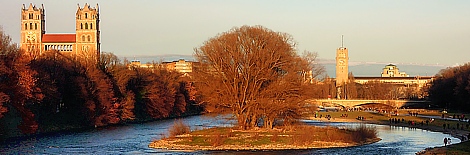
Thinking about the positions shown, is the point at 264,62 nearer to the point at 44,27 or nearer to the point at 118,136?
the point at 118,136

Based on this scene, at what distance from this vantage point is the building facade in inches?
7357

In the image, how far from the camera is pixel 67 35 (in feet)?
623

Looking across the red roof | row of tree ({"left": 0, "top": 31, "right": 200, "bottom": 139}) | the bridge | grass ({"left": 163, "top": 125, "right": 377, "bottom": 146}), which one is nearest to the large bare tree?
grass ({"left": 163, "top": 125, "right": 377, "bottom": 146})

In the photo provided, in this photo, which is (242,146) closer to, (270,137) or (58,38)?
(270,137)

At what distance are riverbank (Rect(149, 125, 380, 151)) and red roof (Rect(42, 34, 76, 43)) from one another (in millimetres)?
136002

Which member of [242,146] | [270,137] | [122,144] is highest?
[270,137]

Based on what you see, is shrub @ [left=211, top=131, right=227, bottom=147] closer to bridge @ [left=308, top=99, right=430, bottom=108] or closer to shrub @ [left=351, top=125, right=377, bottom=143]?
shrub @ [left=351, top=125, right=377, bottom=143]

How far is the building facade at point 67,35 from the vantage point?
613ft

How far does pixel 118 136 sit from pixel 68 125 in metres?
14.0

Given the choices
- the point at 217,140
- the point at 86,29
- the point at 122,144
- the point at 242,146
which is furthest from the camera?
the point at 86,29

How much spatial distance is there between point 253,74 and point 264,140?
28.7 ft

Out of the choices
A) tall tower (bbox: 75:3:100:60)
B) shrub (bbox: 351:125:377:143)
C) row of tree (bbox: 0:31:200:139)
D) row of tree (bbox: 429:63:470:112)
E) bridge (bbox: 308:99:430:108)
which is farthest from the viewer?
tall tower (bbox: 75:3:100:60)

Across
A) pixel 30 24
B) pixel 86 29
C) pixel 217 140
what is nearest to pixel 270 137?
pixel 217 140

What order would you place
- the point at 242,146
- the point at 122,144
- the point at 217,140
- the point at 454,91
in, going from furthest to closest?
the point at 454,91, the point at 122,144, the point at 217,140, the point at 242,146
